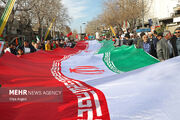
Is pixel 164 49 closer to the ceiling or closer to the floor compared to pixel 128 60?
closer to the ceiling

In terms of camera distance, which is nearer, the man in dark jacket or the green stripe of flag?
the green stripe of flag

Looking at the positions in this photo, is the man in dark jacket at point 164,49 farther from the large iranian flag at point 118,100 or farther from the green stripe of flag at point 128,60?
the large iranian flag at point 118,100

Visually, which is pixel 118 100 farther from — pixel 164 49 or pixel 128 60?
pixel 164 49

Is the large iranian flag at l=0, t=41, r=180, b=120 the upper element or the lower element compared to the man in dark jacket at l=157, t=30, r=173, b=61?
lower

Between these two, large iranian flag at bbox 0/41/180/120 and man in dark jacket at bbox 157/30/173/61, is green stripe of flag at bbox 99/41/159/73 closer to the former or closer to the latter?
man in dark jacket at bbox 157/30/173/61

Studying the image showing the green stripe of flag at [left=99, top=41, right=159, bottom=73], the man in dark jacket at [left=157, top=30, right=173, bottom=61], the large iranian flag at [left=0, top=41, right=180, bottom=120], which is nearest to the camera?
the large iranian flag at [left=0, top=41, right=180, bottom=120]

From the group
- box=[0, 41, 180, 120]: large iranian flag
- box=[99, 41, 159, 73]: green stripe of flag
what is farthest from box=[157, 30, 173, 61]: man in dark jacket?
box=[0, 41, 180, 120]: large iranian flag

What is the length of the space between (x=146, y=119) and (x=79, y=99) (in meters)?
1.02

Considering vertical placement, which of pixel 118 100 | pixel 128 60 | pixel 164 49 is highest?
pixel 164 49

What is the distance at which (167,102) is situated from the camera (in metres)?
2.50

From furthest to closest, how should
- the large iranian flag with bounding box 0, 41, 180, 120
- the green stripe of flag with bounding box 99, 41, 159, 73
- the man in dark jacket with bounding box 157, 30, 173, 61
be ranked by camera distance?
1. the man in dark jacket with bounding box 157, 30, 173, 61
2. the green stripe of flag with bounding box 99, 41, 159, 73
3. the large iranian flag with bounding box 0, 41, 180, 120

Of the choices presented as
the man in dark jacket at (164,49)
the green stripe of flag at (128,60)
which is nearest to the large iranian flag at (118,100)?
the green stripe of flag at (128,60)

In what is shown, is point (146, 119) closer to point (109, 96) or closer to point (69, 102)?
point (109, 96)

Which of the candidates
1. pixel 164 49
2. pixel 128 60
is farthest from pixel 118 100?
pixel 164 49
